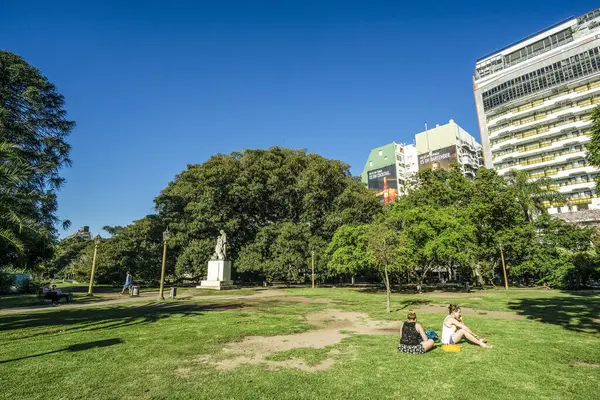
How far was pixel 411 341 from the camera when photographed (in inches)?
298

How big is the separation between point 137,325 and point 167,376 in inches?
245

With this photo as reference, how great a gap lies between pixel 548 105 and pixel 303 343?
79.3 metres

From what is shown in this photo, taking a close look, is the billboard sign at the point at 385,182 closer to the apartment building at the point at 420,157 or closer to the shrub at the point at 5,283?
the apartment building at the point at 420,157

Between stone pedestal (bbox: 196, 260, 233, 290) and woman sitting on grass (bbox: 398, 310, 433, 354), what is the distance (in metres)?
26.8

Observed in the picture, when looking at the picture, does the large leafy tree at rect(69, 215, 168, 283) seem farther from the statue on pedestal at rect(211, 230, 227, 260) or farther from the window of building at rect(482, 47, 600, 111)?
the window of building at rect(482, 47, 600, 111)

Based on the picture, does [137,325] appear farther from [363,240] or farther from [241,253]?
[241,253]


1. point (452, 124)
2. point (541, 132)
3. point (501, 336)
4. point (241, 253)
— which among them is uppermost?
point (452, 124)

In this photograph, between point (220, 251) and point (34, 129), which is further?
point (220, 251)

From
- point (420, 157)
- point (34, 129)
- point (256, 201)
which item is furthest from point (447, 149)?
point (34, 129)

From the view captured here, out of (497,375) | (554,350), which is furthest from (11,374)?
(554,350)

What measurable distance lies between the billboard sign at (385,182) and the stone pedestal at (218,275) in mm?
69803

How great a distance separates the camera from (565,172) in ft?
204

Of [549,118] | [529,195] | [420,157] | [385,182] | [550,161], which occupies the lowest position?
[529,195]

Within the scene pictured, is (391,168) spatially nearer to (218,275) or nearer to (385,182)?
(385,182)
